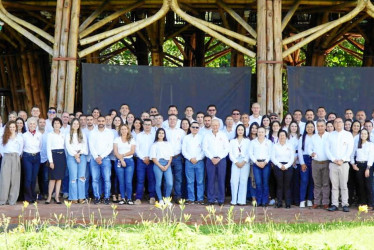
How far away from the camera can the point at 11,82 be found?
22719 mm

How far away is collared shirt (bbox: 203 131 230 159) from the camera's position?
12.7 metres

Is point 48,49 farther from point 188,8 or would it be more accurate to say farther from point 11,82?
point 11,82

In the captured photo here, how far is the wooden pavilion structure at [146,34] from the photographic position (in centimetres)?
1449

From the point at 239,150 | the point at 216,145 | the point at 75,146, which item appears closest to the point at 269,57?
the point at 239,150

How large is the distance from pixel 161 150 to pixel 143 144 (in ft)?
1.32

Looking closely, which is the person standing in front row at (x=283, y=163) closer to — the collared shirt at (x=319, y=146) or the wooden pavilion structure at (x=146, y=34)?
the collared shirt at (x=319, y=146)

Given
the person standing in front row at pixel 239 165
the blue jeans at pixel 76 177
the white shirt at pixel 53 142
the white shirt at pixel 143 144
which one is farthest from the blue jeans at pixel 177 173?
the white shirt at pixel 53 142

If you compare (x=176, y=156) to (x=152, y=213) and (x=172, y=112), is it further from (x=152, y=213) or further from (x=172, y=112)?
(x=152, y=213)

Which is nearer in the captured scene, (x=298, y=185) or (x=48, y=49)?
(x=298, y=185)

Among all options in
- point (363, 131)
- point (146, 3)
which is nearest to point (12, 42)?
point (146, 3)

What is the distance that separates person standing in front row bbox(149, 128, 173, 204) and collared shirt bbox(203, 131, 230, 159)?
68cm

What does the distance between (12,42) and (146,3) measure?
6993 millimetres

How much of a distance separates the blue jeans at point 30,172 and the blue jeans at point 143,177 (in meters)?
1.89

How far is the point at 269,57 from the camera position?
14.5 meters
